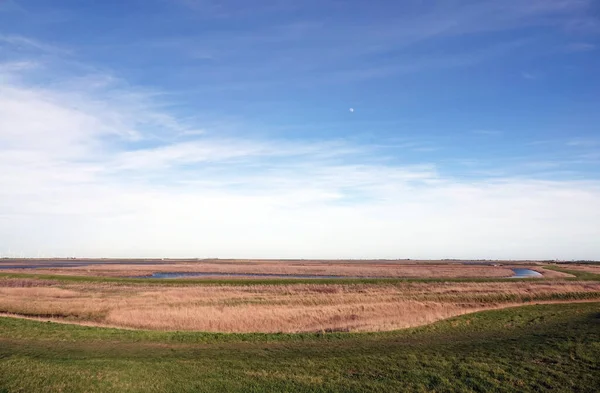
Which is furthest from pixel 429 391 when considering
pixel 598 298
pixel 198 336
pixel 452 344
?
pixel 598 298

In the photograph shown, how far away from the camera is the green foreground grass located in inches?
657

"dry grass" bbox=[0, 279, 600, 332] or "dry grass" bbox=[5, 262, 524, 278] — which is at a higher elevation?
"dry grass" bbox=[5, 262, 524, 278]

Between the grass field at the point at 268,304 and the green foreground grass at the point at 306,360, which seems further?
the grass field at the point at 268,304

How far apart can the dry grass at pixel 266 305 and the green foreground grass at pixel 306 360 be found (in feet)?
19.2

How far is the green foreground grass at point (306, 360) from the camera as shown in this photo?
54.7 feet

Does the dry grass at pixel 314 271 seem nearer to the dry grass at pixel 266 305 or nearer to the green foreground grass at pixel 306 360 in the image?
the dry grass at pixel 266 305

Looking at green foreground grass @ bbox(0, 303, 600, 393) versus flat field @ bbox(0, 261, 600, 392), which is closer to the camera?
green foreground grass @ bbox(0, 303, 600, 393)

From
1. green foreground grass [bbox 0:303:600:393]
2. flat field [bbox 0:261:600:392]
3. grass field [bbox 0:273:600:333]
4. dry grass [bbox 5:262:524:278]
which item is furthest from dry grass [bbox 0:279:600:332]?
dry grass [bbox 5:262:524:278]

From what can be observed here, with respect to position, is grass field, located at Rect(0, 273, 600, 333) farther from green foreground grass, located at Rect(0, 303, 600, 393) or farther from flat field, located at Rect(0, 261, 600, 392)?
green foreground grass, located at Rect(0, 303, 600, 393)

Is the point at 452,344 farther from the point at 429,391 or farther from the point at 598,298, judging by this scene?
the point at 598,298

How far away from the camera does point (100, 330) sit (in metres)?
26.7

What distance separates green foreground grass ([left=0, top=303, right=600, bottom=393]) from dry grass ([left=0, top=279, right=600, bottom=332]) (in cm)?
585

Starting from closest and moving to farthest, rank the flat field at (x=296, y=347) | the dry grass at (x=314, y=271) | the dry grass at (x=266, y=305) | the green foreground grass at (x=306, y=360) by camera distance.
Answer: the green foreground grass at (x=306, y=360) < the flat field at (x=296, y=347) < the dry grass at (x=266, y=305) < the dry grass at (x=314, y=271)

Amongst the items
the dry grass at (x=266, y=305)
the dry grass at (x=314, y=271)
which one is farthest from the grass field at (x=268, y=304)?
the dry grass at (x=314, y=271)
